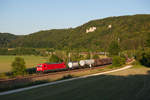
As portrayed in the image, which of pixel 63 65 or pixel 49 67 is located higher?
pixel 49 67

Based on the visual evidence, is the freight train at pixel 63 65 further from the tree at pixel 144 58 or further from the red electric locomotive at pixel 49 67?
the tree at pixel 144 58

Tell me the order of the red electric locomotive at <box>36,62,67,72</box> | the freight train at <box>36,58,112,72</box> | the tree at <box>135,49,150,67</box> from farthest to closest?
the tree at <box>135,49,150,67</box>
the freight train at <box>36,58,112,72</box>
the red electric locomotive at <box>36,62,67,72</box>

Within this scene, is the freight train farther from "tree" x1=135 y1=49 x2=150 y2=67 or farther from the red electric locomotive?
"tree" x1=135 y1=49 x2=150 y2=67

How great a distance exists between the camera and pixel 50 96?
1812 centimetres

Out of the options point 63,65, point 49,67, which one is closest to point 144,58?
point 63,65

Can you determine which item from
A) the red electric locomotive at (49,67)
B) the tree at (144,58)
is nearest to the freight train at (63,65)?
the red electric locomotive at (49,67)

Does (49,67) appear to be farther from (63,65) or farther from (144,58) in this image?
(144,58)

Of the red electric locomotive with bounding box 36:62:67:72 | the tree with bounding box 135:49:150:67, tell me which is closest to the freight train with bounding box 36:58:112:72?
the red electric locomotive with bounding box 36:62:67:72

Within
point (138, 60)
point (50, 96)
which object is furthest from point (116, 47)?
point (50, 96)

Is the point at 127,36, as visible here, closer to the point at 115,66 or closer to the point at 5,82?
the point at 115,66

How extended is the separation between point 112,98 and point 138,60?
54.2 m

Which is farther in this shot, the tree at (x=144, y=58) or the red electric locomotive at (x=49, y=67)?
the tree at (x=144, y=58)

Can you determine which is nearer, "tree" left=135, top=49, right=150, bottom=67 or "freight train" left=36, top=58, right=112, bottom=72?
"freight train" left=36, top=58, right=112, bottom=72

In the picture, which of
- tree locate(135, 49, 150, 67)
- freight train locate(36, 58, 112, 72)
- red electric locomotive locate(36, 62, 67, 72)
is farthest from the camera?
tree locate(135, 49, 150, 67)
